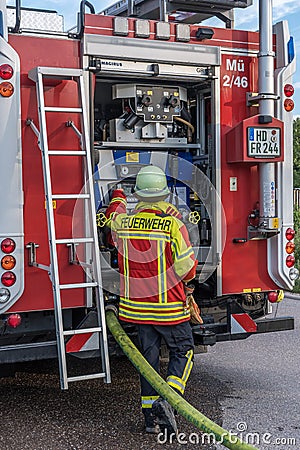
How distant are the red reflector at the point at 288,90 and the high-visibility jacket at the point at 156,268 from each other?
5.35 ft

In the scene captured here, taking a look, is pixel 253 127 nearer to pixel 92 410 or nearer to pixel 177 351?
pixel 177 351

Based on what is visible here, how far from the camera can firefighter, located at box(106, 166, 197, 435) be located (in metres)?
5.14

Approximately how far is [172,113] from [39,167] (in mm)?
1409

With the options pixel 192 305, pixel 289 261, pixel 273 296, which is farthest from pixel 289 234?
pixel 192 305

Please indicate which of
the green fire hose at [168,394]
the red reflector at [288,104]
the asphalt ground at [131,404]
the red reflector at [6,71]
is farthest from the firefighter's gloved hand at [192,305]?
the red reflector at [6,71]

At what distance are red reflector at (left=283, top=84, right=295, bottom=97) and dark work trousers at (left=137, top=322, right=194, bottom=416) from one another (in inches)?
85.6

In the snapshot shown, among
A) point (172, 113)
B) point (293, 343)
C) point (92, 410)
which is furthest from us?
point (293, 343)

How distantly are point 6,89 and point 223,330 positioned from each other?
254cm

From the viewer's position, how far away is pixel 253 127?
578cm

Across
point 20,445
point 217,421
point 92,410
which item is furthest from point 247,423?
point 20,445

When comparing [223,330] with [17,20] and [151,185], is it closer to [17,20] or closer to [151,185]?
[151,185]

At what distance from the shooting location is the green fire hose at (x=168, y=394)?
420 cm

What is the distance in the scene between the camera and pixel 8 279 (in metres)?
5.08

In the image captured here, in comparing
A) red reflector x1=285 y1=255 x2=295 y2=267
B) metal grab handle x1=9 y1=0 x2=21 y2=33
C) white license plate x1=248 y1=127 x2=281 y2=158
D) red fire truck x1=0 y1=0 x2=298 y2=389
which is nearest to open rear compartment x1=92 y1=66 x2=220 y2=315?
red fire truck x1=0 y1=0 x2=298 y2=389
